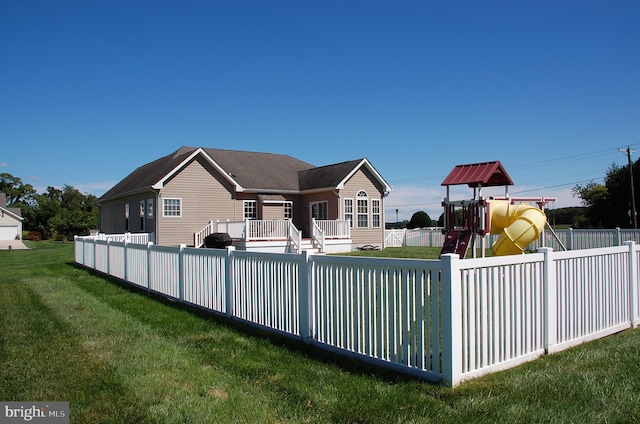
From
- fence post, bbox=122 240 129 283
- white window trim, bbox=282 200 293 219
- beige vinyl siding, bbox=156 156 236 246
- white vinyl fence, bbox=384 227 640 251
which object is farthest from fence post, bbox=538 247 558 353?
white window trim, bbox=282 200 293 219

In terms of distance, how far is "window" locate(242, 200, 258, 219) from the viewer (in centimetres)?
2570

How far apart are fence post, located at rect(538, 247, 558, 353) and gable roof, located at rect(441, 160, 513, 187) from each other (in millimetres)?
7657

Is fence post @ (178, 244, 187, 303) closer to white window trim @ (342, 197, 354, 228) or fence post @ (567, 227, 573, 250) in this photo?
white window trim @ (342, 197, 354, 228)

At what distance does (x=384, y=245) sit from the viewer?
27.8 meters

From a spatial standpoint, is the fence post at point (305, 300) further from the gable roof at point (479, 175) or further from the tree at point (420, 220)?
the tree at point (420, 220)

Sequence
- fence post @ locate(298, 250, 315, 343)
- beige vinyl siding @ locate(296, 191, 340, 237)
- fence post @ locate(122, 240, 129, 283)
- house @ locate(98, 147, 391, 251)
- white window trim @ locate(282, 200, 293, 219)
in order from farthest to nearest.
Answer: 1. white window trim @ locate(282, 200, 293, 219)
2. beige vinyl siding @ locate(296, 191, 340, 237)
3. house @ locate(98, 147, 391, 251)
4. fence post @ locate(122, 240, 129, 283)
5. fence post @ locate(298, 250, 315, 343)

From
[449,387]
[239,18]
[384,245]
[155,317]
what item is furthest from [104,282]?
[384,245]

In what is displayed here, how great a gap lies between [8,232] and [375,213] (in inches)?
1696

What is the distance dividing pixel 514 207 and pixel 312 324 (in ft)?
27.1

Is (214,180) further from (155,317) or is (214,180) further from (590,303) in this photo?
(590,303)

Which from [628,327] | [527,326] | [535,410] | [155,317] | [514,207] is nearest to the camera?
[535,410]

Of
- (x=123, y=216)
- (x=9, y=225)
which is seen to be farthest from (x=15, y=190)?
(x=123, y=216)

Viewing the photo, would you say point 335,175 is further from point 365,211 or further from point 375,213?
point 375,213

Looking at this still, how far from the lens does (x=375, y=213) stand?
88.4ft
